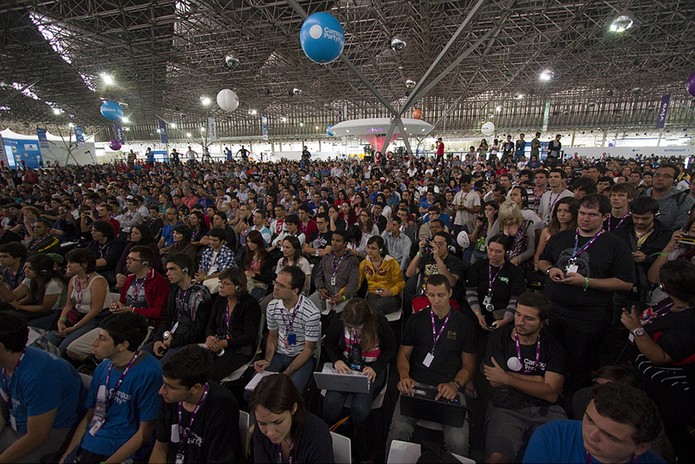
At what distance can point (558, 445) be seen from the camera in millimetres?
1479

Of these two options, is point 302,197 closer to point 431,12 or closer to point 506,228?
point 506,228

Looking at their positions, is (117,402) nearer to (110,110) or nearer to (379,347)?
(379,347)

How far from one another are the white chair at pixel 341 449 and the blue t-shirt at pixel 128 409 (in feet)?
3.92

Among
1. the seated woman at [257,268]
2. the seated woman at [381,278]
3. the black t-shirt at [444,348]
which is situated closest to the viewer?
the black t-shirt at [444,348]

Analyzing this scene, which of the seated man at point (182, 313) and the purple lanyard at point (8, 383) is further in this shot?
the seated man at point (182, 313)

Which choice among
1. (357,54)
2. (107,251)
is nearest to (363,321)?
(107,251)

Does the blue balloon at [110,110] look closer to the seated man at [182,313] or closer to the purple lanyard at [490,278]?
the seated man at [182,313]

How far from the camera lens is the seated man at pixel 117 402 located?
6.50ft

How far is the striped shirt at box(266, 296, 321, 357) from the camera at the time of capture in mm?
2803

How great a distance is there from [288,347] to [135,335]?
4.00 ft

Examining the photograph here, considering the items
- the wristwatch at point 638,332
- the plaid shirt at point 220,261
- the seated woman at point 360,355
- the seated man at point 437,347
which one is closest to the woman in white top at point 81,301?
the plaid shirt at point 220,261

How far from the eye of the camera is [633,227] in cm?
313

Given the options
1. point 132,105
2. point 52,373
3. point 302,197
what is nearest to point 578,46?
point 302,197

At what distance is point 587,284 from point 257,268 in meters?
3.59
